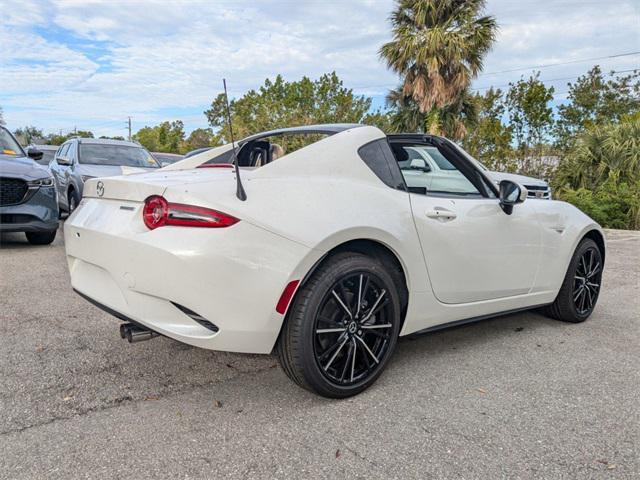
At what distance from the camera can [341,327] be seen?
2564 mm

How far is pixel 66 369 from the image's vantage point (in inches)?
116

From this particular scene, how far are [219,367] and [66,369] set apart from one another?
861 millimetres

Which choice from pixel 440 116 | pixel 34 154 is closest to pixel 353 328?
pixel 34 154

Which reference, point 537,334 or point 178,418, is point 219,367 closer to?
point 178,418

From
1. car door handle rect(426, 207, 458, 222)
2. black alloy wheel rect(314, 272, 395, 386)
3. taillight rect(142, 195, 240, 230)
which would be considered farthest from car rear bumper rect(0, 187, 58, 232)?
car door handle rect(426, 207, 458, 222)

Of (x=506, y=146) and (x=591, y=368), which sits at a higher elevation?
(x=506, y=146)

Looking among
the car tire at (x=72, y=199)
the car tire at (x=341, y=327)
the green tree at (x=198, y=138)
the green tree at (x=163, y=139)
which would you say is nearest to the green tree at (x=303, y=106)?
the green tree at (x=198, y=138)

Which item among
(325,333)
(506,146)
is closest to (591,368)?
(325,333)

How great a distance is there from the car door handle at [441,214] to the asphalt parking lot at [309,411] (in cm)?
91

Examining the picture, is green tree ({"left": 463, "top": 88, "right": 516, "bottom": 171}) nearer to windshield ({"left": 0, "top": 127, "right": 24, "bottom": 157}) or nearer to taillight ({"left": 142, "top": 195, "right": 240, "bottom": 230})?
windshield ({"left": 0, "top": 127, "right": 24, "bottom": 157})

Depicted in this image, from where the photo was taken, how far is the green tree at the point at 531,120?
830 inches

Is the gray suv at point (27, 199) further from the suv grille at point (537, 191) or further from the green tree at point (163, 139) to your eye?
the green tree at point (163, 139)

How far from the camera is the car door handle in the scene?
2.96 metres

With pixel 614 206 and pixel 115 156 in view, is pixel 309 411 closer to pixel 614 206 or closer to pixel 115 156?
pixel 115 156
